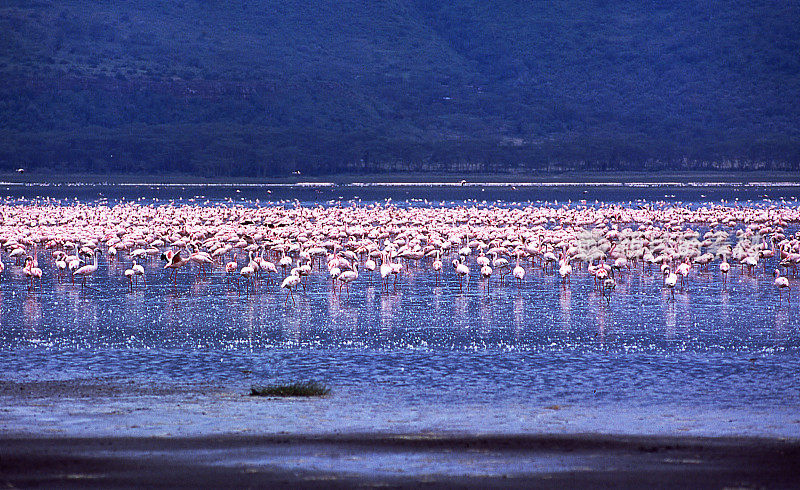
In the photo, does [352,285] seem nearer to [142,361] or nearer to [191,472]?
[142,361]

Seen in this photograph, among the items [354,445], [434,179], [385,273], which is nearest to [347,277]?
[385,273]

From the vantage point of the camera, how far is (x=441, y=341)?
14.7 meters

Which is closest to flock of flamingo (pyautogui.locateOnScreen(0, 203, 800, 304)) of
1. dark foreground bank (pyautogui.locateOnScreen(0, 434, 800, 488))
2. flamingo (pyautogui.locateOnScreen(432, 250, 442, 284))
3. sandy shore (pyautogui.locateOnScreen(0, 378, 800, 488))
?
Result: flamingo (pyautogui.locateOnScreen(432, 250, 442, 284))

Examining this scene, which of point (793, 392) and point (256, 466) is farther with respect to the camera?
point (793, 392)

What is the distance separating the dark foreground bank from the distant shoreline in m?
102

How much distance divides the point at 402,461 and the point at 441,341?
21.4 ft

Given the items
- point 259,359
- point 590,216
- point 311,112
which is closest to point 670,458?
point 259,359

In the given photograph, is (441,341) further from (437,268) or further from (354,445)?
(437,268)

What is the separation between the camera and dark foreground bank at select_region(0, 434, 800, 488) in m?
7.61

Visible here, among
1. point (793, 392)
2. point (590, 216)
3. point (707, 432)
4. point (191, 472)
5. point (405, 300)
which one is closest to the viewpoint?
point (191, 472)

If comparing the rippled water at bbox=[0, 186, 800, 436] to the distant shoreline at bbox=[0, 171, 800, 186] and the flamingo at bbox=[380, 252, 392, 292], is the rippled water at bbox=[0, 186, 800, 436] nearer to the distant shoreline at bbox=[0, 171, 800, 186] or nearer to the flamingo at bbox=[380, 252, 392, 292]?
the flamingo at bbox=[380, 252, 392, 292]

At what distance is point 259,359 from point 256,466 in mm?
5390

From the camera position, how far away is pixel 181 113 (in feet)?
541

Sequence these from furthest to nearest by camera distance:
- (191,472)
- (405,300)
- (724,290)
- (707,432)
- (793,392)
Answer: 1. (724,290)
2. (405,300)
3. (793,392)
4. (707,432)
5. (191,472)
